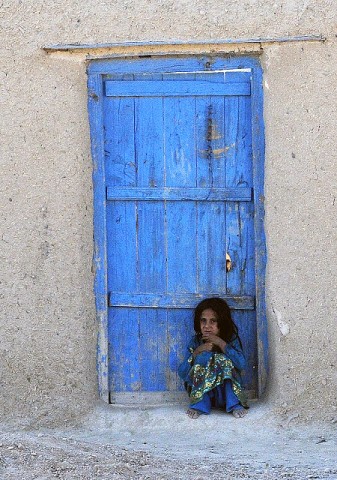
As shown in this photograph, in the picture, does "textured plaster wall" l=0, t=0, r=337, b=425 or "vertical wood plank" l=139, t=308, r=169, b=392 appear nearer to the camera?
"textured plaster wall" l=0, t=0, r=337, b=425

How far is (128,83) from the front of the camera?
567 cm

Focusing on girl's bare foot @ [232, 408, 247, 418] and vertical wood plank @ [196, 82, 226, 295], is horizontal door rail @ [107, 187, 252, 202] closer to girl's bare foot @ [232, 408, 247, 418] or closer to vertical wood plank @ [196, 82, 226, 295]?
vertical wood plank @ [196, 82, 226, 295]

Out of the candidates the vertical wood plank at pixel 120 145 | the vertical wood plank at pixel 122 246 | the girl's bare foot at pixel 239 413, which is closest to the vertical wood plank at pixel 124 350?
the vertical wood plank at pixel 122 246

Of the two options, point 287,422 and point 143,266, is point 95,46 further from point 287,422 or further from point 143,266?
point 287,422

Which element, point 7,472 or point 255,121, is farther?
point 255,121

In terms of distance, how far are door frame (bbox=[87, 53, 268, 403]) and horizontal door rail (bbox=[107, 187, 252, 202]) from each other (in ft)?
0.24

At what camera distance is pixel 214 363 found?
5.65 metres

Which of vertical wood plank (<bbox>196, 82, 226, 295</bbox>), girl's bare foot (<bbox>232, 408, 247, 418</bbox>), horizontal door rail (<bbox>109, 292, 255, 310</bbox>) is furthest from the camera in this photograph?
horizontal door rail (<bbox>109, 292, 255, 310</bbox>)

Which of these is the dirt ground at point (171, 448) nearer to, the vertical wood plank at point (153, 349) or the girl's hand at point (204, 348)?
the vertical wood plank at point (153, 349)

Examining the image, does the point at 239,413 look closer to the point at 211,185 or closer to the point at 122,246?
the point at 122,246

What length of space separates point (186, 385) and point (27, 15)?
224 cm

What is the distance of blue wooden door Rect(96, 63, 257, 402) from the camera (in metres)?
5.68

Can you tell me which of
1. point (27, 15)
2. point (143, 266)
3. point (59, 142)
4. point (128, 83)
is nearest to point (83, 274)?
point (143, 266)

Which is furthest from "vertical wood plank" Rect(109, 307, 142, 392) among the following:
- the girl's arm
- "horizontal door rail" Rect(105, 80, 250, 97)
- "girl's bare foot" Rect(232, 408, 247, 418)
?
"horizontal door rail" Rect(105, 80, 250, 97)
